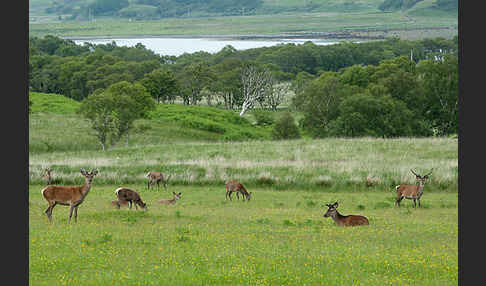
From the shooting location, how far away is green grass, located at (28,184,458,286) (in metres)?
13.7

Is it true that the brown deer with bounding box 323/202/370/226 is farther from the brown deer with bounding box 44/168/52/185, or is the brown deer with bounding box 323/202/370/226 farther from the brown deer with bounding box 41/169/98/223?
the brown deer with bounding box 44/168/52/185

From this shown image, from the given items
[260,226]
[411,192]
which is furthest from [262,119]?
[260,226]

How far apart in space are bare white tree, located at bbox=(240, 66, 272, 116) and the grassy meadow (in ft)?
284

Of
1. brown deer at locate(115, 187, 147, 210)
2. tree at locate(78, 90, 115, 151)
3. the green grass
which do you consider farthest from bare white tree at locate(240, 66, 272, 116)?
the green grass

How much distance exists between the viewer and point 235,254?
1588cm

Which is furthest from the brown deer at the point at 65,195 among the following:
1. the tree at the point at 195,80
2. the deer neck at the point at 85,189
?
the tree at the point at 195,80

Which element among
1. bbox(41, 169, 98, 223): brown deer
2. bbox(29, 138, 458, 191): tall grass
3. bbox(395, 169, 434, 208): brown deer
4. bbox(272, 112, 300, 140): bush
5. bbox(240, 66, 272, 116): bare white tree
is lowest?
bbox(272, 112, 300, 140): bush

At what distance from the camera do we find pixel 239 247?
55.4 ft

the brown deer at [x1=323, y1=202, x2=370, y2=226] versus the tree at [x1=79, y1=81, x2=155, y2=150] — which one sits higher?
the tree at [x1=79, y1=81, x2=155, y2=150]

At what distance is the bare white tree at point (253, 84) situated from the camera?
137 meters

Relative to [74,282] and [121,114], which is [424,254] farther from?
[121,114]
